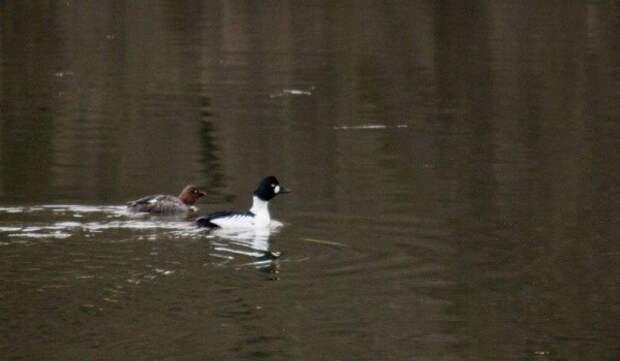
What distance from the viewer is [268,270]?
12773 millimetres

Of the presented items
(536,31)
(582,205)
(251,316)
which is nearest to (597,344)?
(251,316)

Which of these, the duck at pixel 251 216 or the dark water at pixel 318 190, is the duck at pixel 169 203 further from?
the duck at pixel 251 216

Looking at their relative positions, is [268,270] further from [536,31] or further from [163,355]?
[536,31]

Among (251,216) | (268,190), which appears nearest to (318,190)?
(268,190)

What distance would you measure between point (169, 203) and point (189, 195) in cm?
49

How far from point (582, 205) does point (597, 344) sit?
557cm

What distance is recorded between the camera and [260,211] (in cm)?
1523

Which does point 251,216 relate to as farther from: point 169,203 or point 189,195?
point 189,195

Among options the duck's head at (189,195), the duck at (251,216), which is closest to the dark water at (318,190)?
the duck's head at (189,195)

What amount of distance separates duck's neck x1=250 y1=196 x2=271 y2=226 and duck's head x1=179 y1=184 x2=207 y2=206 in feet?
4.27

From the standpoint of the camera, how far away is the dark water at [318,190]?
11.0 m

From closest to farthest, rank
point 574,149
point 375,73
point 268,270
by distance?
point 268,270 → point 574,149 → point 375,73

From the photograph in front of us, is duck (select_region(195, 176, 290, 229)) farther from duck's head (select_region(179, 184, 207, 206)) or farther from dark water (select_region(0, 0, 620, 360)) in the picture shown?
duck's head (select_region(179, 184, 207, 206))

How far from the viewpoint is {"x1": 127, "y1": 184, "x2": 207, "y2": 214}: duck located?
1552cm
